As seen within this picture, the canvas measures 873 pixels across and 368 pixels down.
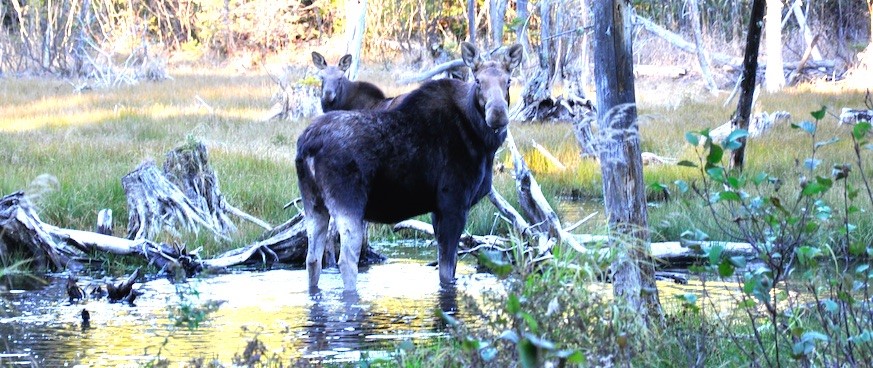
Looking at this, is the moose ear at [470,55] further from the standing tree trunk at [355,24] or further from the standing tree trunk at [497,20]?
the standing tree trunk at [497,20]

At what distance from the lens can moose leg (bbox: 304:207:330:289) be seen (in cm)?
841

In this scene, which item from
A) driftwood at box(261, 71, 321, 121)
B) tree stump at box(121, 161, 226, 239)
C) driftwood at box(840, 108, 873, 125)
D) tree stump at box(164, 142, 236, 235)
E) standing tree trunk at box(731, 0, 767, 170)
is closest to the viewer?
tree stump at box(121, 161, 226, 239)

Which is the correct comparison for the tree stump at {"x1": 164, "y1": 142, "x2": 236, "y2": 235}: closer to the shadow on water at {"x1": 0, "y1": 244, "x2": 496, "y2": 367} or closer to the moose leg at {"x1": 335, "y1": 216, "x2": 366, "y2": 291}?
the shadow on water at {"x1": 0, "y1": 244, "x2": 496, "y2": 367}

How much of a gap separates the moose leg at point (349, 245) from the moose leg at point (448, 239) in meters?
0.76

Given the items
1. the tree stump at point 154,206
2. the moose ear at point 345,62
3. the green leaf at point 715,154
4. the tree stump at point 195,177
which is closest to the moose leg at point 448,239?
the tree stump at point 154,206

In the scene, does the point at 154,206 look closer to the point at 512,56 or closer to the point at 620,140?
the point at 512,56

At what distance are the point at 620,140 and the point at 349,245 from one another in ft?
8.79

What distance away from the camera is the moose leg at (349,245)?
26.2ft

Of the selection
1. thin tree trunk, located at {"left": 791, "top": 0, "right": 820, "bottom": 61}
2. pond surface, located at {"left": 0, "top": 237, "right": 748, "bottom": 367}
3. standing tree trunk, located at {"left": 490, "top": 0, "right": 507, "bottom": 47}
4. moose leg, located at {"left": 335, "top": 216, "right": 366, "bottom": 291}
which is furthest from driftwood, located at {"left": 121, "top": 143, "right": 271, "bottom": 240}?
thin tree trunk, located at {"left": 791, "top": 0, "right": 820, "bottom": 61}

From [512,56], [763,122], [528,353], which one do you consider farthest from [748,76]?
[528,353]

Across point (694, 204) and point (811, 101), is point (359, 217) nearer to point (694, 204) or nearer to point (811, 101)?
point (694, 204)

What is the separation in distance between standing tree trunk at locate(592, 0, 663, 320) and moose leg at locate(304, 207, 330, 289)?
114 inches

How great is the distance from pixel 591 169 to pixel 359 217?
646 centimetres

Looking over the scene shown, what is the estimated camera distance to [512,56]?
869cm
